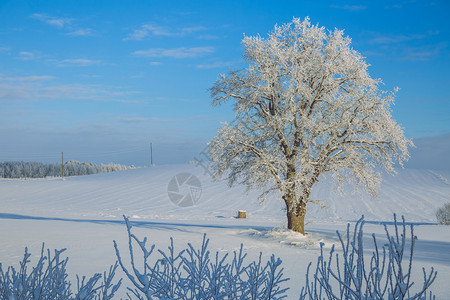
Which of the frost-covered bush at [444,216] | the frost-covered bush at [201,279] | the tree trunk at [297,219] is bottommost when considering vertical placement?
the frost-covered bush at [444,216]

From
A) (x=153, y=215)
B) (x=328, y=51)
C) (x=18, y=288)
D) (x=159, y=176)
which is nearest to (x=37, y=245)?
(x=18, y=288)

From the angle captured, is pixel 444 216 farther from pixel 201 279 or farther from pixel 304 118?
pixel 201 279

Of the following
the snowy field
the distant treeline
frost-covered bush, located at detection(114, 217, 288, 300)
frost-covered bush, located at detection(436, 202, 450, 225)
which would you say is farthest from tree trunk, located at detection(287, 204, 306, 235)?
the distant treeline

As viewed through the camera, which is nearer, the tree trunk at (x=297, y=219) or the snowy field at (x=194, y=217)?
the snowy field at (x=194, y=217)

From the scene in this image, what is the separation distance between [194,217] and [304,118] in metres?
14.8

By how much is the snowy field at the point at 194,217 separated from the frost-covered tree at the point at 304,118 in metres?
2.24

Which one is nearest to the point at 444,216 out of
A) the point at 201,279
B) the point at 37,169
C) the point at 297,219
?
the point at 297,219

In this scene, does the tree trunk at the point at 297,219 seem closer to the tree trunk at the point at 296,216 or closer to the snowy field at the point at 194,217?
the tree trunk at the point at 296,216

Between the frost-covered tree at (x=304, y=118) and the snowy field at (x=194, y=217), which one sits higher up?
the frost-covered tree at (x=304, y=118)

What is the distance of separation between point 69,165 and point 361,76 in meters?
69.1

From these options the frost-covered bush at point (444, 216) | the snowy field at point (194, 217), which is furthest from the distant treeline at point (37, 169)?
the frost-covered bush at point (444, 216)

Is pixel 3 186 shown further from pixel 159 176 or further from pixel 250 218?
pixel 250 218

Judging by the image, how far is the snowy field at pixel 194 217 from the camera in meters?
12.5

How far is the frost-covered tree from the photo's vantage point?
15.1 m
